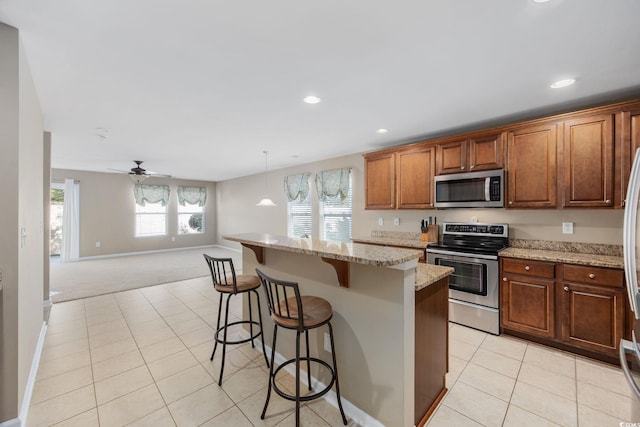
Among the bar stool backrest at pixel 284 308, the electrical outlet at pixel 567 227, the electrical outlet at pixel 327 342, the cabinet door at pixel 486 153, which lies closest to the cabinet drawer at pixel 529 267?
the electrical outlet at pixel 567 227

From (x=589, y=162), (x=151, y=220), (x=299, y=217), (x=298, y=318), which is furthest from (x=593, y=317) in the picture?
(x=151, y=220)

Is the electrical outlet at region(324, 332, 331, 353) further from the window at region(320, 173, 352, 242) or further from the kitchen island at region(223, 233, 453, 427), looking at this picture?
the window at region(320, 173, 352, 242)

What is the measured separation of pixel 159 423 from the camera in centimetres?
176

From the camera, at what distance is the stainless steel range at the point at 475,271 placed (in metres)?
2.92

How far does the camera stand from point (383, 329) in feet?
5.30

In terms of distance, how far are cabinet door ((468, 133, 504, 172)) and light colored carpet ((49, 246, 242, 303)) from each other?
4.78m

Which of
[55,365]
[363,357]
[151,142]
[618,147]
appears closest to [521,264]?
[618,147]

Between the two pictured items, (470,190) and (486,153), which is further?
(470,190)

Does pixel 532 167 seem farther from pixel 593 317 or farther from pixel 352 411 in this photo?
pixel 352 411

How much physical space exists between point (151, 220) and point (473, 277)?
889cm

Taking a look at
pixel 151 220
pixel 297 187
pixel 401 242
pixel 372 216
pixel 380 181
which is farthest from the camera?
pixel 151 220

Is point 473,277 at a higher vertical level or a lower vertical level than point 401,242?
lower

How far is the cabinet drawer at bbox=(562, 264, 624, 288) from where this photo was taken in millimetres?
2285

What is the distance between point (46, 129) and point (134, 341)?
3.06 m
